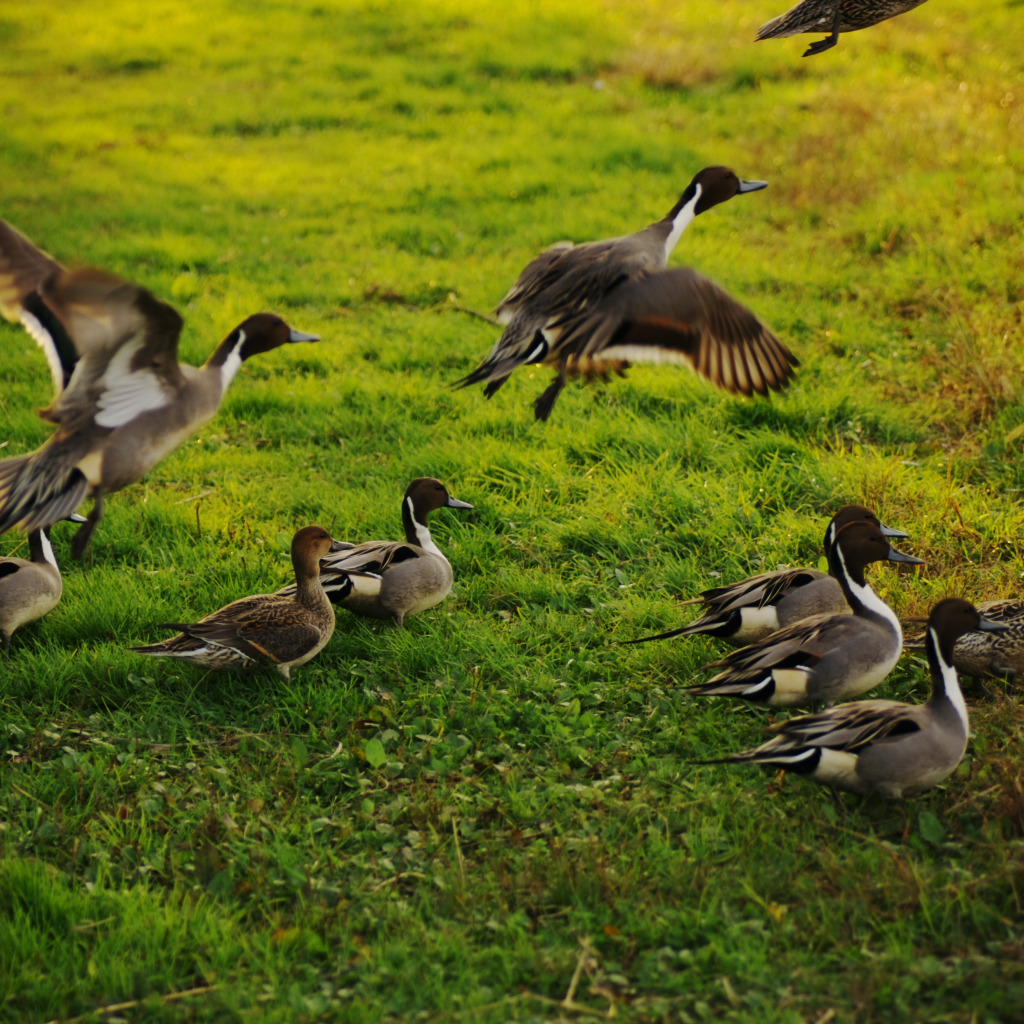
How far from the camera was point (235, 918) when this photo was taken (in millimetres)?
3686

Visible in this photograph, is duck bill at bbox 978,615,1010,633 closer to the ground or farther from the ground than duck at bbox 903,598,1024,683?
farther from the ground

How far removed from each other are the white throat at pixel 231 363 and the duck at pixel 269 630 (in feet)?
3.34

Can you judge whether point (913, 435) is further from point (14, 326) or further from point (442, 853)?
point (14, 326)

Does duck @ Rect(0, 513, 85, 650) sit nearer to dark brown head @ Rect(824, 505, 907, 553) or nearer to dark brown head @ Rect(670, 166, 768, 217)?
dark brown head @ Rect(670, 166, 768, 217)

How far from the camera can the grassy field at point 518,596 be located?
3535 mm

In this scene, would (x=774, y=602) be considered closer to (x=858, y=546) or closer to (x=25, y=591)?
(x=858, y=546)

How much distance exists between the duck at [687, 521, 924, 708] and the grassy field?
0.22 meters

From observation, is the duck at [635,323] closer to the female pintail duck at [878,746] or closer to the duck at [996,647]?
the female pintail duck at [878,746]

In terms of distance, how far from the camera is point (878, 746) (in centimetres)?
398

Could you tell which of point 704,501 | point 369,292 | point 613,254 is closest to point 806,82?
point 369,292

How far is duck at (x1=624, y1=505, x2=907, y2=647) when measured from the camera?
4930 mm

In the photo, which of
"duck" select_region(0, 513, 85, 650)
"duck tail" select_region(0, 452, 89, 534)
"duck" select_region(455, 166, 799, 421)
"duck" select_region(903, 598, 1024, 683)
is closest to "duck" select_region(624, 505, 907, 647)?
"duck" select_region(903, 598, 1024, 683)

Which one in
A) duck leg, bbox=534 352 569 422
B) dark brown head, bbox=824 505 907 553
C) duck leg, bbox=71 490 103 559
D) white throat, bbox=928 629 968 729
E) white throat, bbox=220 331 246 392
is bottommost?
white throat, bbox=928 629 968 729

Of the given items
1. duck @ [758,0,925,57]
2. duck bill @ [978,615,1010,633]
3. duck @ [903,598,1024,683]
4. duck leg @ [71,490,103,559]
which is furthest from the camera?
duck @ [903,598,1024,683]
